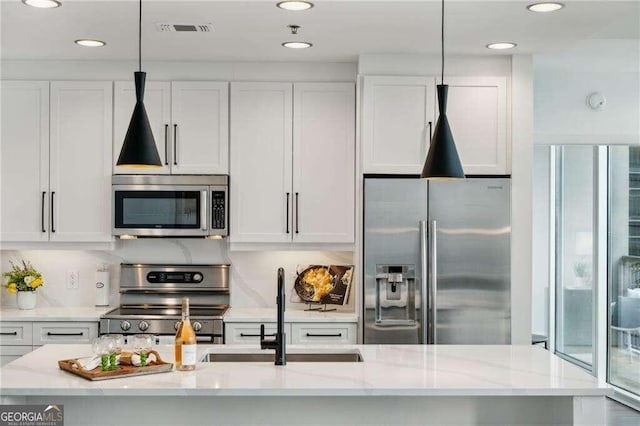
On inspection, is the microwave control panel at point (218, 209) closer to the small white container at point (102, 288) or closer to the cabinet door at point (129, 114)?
the cabinet door at point (129, 114)

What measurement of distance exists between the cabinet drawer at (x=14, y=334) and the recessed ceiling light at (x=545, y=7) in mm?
3450

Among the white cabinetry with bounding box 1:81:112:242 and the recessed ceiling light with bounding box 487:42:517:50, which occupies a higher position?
the recessed ceiling light with bounding box 487:42:517:50

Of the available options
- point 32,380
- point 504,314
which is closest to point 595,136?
point 504,314

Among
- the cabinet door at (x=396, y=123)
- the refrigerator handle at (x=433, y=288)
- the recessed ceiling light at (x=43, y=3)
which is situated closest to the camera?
the recessed ceiling light at (x=43, y=3)

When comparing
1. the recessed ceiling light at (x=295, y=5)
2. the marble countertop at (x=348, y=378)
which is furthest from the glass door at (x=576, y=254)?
the recessed ceiling light at (x=295, y=5)

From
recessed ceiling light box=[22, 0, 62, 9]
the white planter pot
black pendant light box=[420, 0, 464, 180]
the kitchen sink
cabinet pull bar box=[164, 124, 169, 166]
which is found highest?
recessed ceiling light box=[22, 0, 62, 9]

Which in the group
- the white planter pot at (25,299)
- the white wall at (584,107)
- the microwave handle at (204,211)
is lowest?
the white planter pot at (25,299)

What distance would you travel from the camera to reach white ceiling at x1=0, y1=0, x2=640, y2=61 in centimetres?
381

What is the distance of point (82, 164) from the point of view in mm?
5117

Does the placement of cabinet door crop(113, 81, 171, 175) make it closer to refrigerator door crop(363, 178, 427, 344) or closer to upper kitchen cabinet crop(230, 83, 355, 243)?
upper kitchen cabinet crop(230, 83, 355, 243)

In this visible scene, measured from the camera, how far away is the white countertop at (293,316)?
4934mm

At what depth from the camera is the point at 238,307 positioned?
5445 millimetres

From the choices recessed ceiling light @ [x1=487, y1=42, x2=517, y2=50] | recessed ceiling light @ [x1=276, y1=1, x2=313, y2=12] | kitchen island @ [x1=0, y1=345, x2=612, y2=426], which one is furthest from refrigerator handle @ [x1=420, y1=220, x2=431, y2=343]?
recessed ceiling light @ [x1=276, y1=1, x2=313, y2=12]

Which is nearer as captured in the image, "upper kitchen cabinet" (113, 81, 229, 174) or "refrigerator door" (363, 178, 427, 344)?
"refrigerator door" (363, 178, 427, 344)
